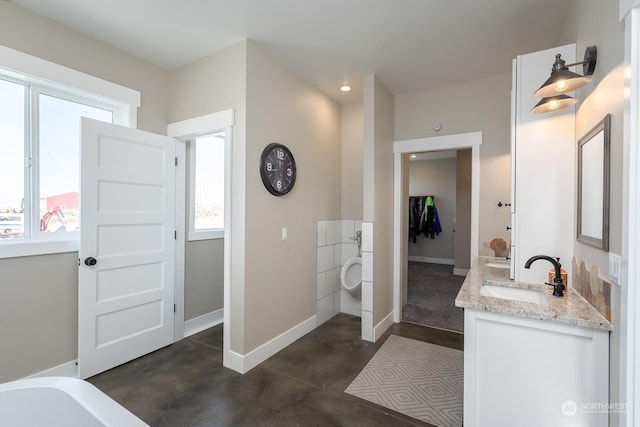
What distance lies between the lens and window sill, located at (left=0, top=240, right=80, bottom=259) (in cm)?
204

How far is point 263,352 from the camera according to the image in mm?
2641

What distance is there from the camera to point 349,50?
105 inches

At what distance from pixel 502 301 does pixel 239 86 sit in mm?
2483

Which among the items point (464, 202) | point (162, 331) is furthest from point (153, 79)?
point (464, 202)

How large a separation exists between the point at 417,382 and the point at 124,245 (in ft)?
8.95

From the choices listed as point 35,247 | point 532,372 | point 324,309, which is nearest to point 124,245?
point 35,247

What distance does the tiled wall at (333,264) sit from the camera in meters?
3.51

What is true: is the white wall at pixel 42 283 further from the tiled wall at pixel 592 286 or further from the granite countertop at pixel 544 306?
the tiled wall at pixel 592 286

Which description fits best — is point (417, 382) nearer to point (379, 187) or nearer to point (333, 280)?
point (333, 280)

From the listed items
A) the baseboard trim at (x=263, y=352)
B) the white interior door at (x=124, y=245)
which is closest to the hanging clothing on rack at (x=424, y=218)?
the baseboard trim at (x=263, y=352)

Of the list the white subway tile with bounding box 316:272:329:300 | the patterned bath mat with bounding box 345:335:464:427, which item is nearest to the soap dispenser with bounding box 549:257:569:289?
the patterned bath mat with bounding box 345:335:464:427

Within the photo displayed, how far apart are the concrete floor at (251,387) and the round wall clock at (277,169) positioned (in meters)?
1.59

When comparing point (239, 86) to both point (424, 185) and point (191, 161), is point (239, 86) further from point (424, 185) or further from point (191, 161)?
point (424, 185)

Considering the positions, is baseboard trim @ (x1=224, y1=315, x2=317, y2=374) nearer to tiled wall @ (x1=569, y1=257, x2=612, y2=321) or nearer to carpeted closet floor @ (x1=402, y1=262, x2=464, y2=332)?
carpeted closet floor @ (x1=402, y1=262, x2=464, y2=332)
